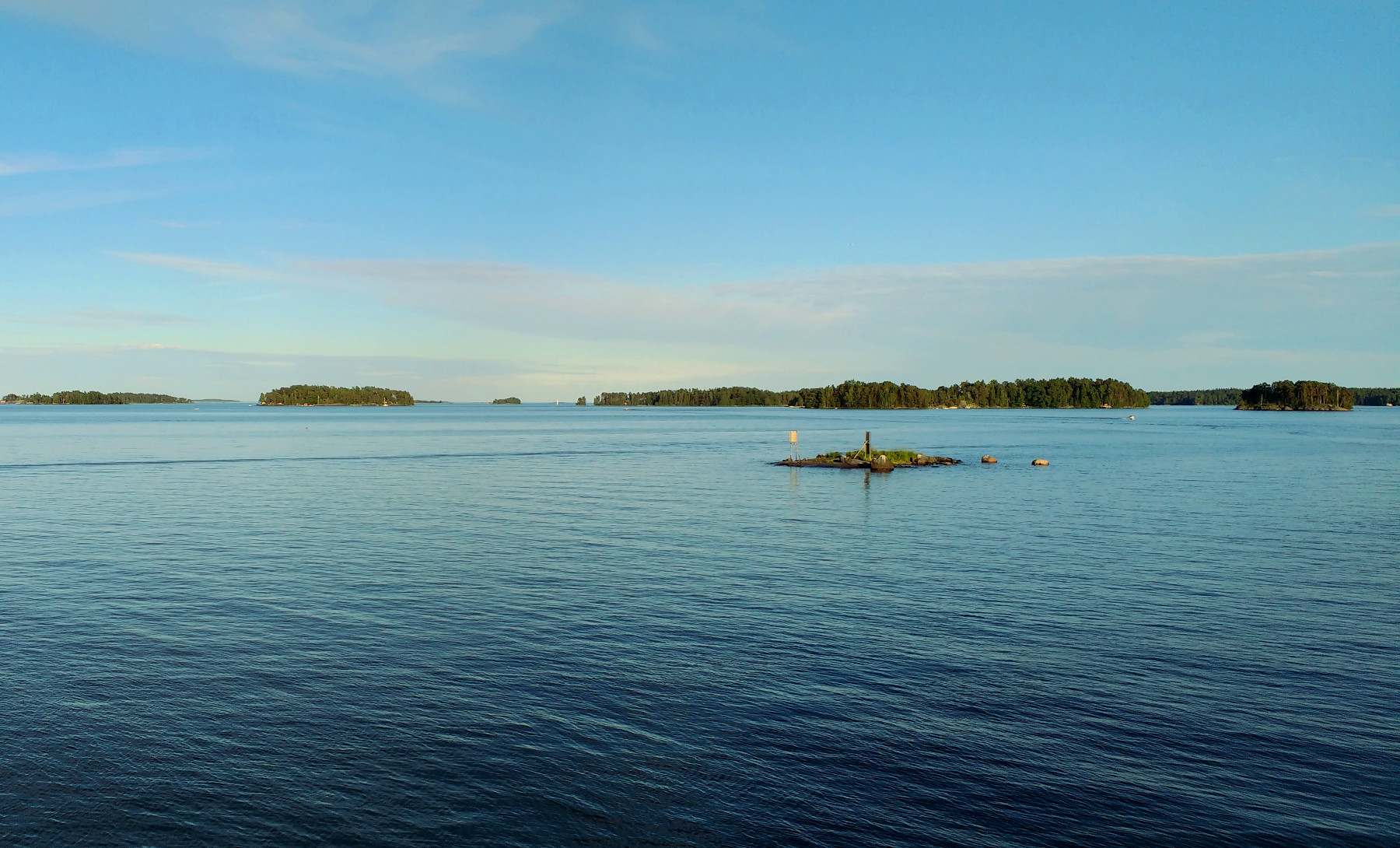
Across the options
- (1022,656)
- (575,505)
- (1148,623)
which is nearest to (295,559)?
(575,505)

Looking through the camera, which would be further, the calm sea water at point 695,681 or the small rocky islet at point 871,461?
the small rocky islet at point 871,461

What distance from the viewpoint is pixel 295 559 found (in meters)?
39.1

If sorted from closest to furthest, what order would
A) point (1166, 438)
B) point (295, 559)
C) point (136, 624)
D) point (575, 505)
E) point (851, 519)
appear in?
point (136, 624) → point (295, 559) → point (851, 519) → point (575, 505) → point (1166, 438)

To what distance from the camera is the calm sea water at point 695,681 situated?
15539 millimetres

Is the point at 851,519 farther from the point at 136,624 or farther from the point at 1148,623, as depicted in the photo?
the point at 136,624

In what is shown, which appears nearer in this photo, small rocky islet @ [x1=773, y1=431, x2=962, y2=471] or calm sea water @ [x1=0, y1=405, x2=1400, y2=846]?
calm sea water @ [x1=0, y1=405, x2=1400, y2=846]

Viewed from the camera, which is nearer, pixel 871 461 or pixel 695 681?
pixel 695 681

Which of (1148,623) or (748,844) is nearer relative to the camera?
(748,844)

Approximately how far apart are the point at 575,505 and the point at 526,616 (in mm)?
31734

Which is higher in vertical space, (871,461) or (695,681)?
(871,461)

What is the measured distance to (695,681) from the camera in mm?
22188

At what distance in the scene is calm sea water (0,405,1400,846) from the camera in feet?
51.0

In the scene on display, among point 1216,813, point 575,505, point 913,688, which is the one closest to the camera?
point 1216,813

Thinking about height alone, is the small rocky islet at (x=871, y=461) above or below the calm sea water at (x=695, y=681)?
above
